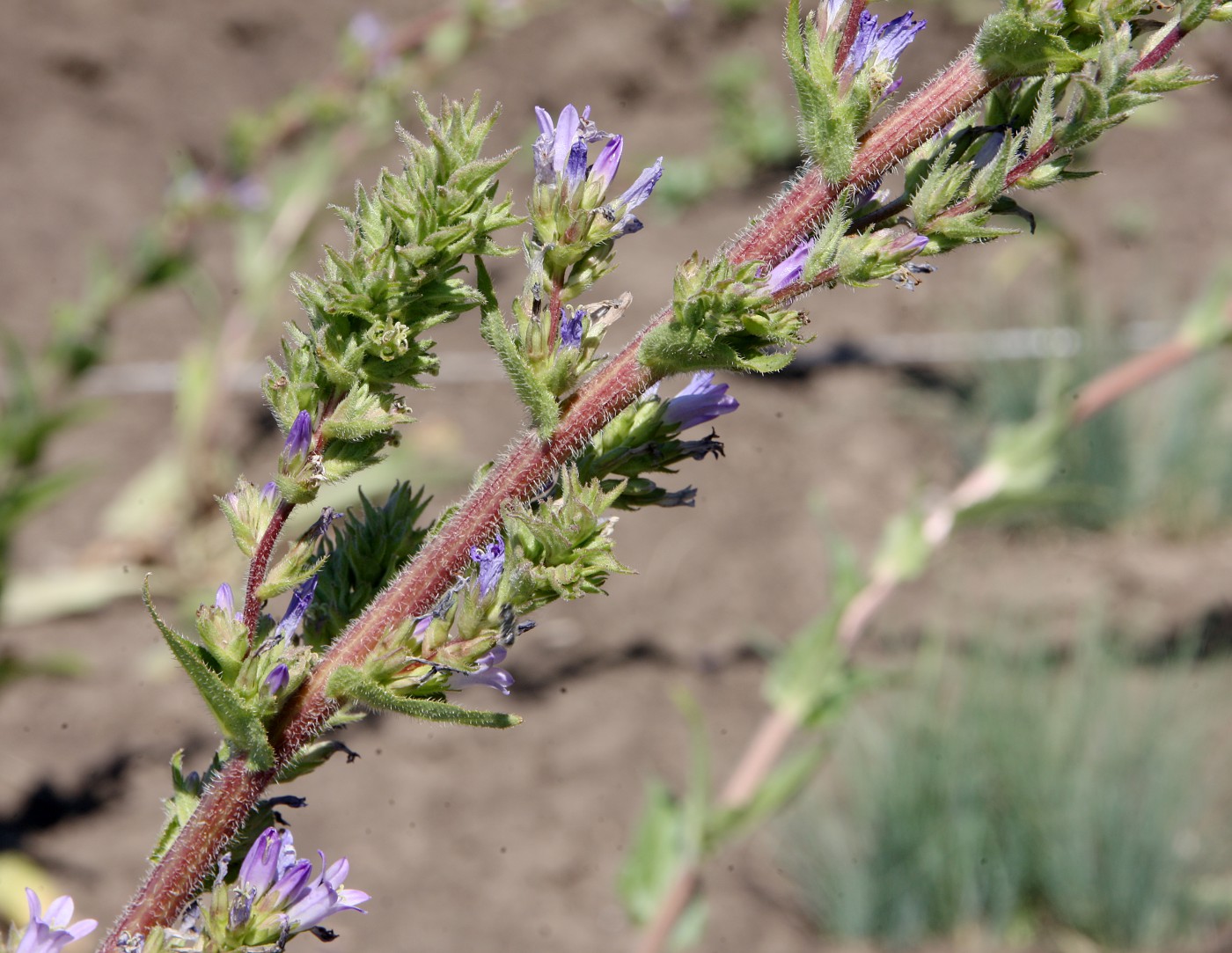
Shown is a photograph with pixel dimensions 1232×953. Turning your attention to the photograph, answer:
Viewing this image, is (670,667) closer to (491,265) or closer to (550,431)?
(491,265)

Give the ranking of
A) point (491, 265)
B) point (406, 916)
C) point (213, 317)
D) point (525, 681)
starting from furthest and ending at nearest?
point (491, 265) < point (213, 317) < point (525, 681) < point (406, 916)

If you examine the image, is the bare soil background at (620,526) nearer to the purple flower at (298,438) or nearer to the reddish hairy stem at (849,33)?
the reddish hairy stem at (849,33)

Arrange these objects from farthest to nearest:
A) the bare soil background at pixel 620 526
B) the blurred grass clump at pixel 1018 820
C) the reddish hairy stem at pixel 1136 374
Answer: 1. the bare soil background at pixel 620 526
2. the blurred grass clump at pixel 1018 820
3. the reddish hairy stem at pixel 1136 374

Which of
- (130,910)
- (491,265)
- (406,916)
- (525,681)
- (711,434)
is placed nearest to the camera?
(130,910)

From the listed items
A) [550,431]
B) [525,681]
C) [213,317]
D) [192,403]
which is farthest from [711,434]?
[213,317]

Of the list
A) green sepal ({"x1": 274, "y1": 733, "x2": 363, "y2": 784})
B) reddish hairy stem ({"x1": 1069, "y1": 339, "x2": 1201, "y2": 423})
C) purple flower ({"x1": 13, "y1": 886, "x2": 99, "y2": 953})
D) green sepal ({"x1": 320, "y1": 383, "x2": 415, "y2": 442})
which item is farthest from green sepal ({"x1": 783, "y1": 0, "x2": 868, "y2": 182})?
reddish hairy stem ({"x1": 1069, "y1": 339, "x2": 1201, "y2": 423})

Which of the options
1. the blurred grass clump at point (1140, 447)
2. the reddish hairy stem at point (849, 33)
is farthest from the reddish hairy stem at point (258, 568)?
the blurred grass clump at point (1140, 447)

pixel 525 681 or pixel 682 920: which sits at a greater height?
pixel 525 681
